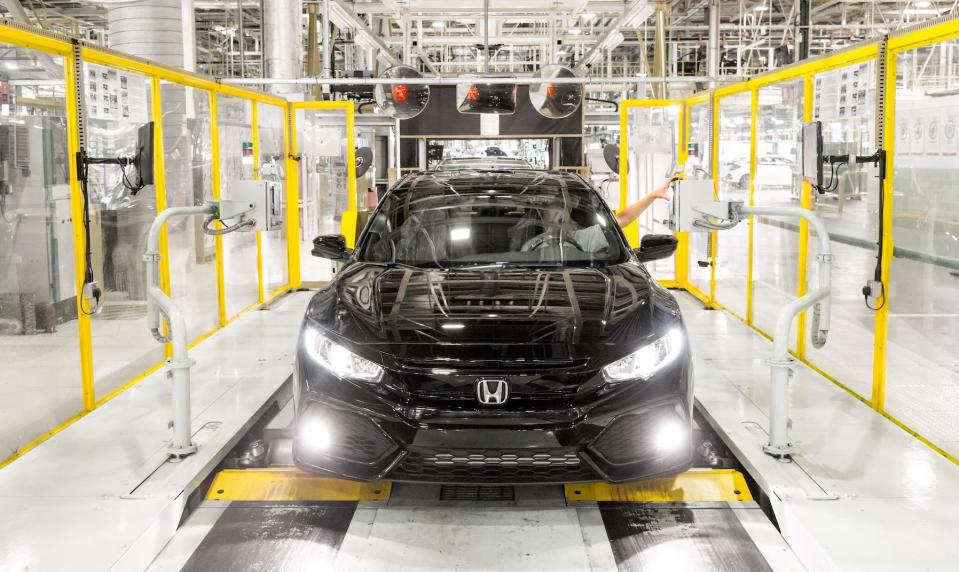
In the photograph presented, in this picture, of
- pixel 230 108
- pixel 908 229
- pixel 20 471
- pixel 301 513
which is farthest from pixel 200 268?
pixel 908 229

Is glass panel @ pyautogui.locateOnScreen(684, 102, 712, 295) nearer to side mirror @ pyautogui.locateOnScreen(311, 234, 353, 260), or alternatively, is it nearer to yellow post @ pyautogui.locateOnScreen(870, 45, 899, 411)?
yellow post @ pyautogui.locateOnScreen(870, 45, 899, 411)

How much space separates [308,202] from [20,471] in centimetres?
763

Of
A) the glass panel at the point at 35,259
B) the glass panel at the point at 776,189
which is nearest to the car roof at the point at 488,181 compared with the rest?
the glass panel at the point at 35,259

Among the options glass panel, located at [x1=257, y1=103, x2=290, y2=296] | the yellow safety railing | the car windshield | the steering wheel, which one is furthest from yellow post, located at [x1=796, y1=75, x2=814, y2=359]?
glass panel, located at [x1=257, y1=103, x2=290, y2=296]

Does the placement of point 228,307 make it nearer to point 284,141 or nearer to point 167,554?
point 284,141

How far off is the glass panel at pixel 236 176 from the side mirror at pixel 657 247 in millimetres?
4394

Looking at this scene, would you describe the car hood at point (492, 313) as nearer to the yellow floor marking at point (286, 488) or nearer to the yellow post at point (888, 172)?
the yellow floor marking at point (286, 488)

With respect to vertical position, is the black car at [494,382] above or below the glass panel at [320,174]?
below

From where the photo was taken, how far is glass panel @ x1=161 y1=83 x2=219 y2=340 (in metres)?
6.95

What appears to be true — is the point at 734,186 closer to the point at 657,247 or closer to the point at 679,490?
the point at 657,247

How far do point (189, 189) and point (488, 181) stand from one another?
3.38 metres

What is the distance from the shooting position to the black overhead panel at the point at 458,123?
12898 millimetres

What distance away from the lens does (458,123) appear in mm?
13000

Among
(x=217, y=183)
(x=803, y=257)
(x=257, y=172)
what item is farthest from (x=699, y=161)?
(x=217, y=183)
